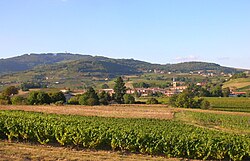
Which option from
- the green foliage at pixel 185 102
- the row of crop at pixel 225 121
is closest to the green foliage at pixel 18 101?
the green foliage at pixel 185 102

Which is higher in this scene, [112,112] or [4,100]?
[4,100]

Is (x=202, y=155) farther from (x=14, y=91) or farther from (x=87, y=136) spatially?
(x=14, y=91)

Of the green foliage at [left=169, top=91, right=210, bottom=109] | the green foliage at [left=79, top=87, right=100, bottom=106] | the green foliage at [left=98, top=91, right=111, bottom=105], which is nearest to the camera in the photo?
the green foliage at [left=79, top=87, right=100, bottom=106]

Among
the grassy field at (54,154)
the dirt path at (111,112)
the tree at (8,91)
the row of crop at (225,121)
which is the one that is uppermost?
the tree at (8,91)

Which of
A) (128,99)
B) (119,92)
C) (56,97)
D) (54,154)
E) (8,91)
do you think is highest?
(8,91)

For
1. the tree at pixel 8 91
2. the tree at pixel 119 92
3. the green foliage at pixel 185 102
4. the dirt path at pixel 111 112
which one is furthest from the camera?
the tree at pixel 119 92

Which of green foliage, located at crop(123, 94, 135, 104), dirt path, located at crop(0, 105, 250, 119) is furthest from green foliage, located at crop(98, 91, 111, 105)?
dirt path, located at crop(0, 105, 250, 119)

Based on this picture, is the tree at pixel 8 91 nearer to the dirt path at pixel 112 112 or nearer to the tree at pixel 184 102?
the dirt path at pixel 112 112

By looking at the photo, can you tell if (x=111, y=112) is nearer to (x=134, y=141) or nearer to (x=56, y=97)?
(x=56, y=97)

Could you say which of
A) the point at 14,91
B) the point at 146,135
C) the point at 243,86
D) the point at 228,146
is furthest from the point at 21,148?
the point at 243,86

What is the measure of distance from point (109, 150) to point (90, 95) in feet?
190

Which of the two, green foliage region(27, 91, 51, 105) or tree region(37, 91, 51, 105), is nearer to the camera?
green foliage region(27, 91, 51, 105)

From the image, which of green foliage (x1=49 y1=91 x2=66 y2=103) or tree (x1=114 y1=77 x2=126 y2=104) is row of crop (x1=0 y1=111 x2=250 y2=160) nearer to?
green foliage (x1=49 y1=91 x2=66 y2=103)

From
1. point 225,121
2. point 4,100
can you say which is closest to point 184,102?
point 225,121
